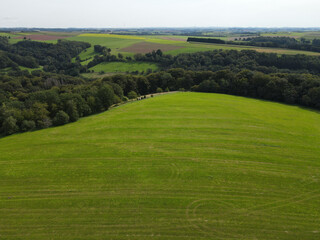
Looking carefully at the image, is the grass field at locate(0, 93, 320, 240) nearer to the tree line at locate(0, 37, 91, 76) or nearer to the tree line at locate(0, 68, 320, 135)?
the tree line at locate(0, 68, 320, 135)

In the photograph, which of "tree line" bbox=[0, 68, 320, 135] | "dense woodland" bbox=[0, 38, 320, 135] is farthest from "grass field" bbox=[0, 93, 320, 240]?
"dense woodland" bbox=[0, 38, 320, 135]

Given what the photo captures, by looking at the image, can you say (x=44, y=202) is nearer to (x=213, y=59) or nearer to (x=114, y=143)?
(x=114, y=143)

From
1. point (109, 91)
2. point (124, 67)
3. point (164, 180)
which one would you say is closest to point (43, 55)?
point (124, 67)

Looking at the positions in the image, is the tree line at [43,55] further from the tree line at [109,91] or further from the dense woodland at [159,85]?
the tree line at [109,91]

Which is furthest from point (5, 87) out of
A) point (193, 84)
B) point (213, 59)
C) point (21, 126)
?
point (213, 59)

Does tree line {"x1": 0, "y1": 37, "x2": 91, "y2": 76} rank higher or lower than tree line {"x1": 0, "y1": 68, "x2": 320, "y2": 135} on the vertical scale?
higher

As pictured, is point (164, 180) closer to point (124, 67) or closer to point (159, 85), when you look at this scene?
point (159, 85)

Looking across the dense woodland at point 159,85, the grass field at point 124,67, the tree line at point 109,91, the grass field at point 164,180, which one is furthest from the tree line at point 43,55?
Answer: the grass field at point 164,180
